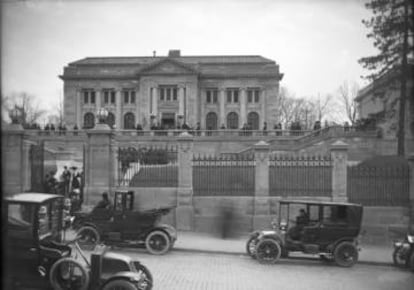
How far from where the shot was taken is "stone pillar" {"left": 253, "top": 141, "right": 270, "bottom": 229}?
48.9ft

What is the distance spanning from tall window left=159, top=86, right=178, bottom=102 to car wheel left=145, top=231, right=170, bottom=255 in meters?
52.3

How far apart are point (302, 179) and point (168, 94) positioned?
4866 centimetres

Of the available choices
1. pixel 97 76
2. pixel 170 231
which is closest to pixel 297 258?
pixel 170 231

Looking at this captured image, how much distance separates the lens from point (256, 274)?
30.6 feet

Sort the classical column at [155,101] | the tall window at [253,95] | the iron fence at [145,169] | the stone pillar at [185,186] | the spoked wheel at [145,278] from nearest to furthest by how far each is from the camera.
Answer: the spoked wheel at [145,278]
the stone pillar at [185,186]
the iron fence at [145,169]
the classical column at [155,101]
the tall window at [253,95]

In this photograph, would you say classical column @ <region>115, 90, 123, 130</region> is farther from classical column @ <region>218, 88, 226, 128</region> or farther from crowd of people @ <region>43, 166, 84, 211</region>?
crowd of people @ <region>43, 166, 84, 211</region>

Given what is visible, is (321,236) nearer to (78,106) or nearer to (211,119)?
(211,119)

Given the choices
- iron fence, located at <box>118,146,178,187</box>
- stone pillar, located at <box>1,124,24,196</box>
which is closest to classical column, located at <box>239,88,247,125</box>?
iron fence, located at <box>118,146,178,187</box>

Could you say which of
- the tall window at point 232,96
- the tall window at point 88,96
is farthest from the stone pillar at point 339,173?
the tall window at point 88,96

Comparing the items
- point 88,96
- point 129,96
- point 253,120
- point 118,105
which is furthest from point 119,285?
point 88,96

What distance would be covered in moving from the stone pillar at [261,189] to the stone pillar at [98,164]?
551 cm

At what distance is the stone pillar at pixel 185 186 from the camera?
1514 centimetres

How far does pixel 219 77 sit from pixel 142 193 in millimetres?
49199

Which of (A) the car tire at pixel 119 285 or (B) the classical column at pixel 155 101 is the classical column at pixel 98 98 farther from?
(A) the car tire at pixel 119 285
